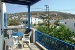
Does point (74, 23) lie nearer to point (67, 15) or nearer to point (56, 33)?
point (56, 33)

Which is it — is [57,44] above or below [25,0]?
below

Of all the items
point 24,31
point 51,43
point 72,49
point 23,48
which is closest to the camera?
point 72,49

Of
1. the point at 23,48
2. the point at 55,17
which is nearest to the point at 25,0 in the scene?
the point at 23,48

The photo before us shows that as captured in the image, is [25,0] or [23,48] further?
[25,0]

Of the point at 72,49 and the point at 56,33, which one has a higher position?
the point at 72,49

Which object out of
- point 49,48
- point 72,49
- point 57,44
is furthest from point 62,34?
point 72,49

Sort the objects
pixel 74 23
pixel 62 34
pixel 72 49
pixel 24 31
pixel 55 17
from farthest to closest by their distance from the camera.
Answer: pixel 55 17
pixel 74 23
pixel 62 34
pixel 24 31
pixel 72 49

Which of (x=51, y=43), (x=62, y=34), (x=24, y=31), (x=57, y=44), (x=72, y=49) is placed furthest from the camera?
(x=62, y=34)

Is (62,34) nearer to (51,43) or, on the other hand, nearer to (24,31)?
(24,31)

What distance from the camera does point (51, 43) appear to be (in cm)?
652

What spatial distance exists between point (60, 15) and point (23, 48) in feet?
308

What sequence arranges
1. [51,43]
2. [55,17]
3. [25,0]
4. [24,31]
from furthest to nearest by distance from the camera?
[55,17] → [24,31] → [25,0] → [51,43]

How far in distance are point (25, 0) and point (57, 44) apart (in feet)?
15.5

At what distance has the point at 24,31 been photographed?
1122cm
